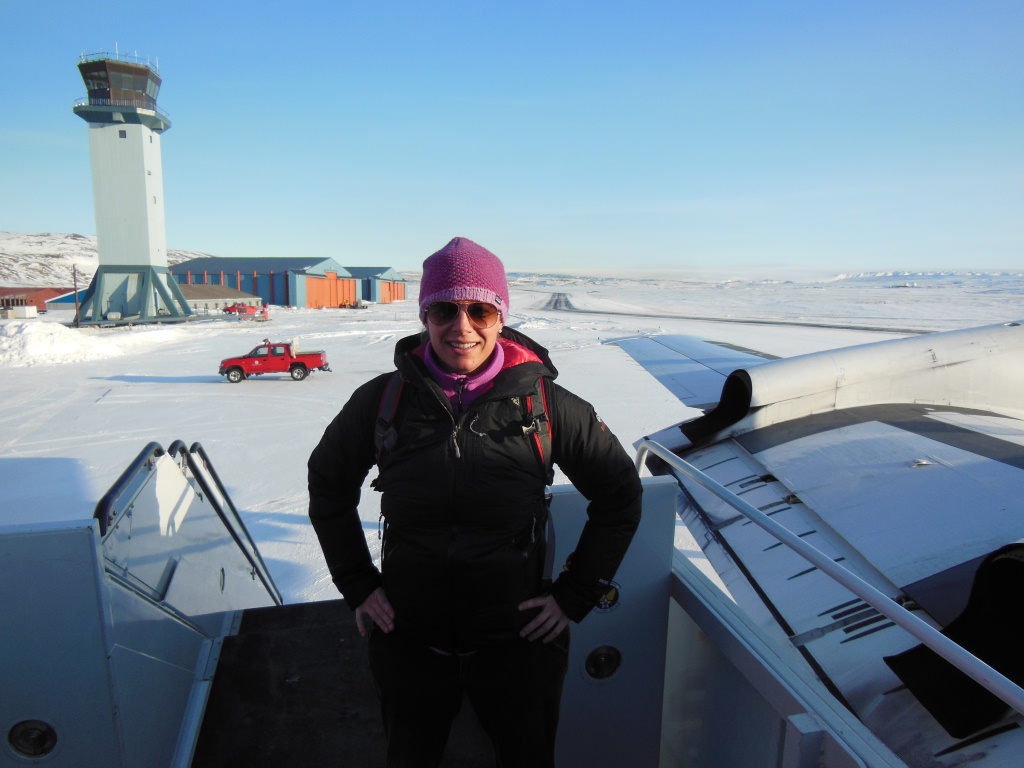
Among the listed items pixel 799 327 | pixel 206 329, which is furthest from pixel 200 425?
pixel 799 327

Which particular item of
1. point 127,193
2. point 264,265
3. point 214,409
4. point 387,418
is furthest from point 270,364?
point 264,265

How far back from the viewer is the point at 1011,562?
187 cm

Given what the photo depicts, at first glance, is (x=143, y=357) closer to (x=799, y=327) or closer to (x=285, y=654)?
(x=285, y=654)

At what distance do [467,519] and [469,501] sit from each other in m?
0.06

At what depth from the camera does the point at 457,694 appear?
2.07m

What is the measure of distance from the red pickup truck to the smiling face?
644 inches

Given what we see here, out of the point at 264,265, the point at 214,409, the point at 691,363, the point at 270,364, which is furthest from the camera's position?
the point at 264,265

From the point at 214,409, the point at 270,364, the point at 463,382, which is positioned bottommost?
the point at 214,409

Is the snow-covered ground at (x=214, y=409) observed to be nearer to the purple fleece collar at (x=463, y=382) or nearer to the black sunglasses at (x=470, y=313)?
the purple fleece collar at (x=463, y=382)

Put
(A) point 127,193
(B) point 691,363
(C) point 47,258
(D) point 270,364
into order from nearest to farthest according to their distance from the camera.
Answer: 1. (B) point 691,363
2. (D) point 270,364
3. (A) point 127,193
4. (C) point 47,258

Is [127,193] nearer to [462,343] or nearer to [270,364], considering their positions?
[270,364]

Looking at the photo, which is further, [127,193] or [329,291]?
[329,291]

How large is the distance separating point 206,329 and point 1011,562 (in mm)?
36626

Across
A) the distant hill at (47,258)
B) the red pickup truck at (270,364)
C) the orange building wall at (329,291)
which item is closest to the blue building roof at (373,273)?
the orange building wall at (329,291)
